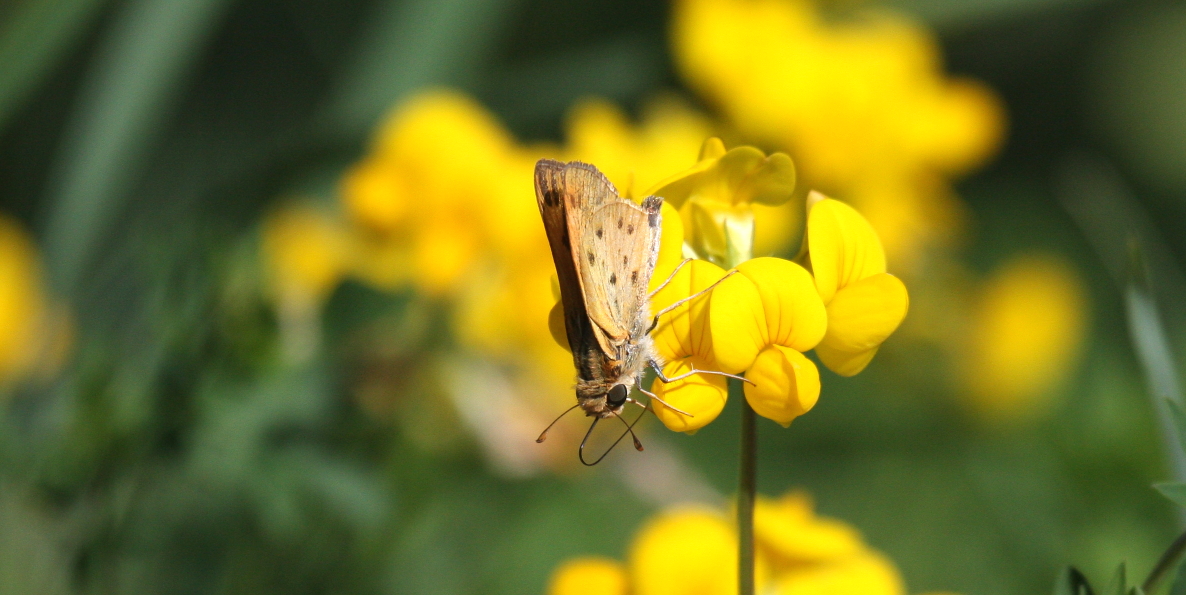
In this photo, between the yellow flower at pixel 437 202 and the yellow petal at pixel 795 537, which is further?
the yellow flower at pixel 437 202

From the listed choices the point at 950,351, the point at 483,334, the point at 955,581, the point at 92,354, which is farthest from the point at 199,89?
the point at 955,581

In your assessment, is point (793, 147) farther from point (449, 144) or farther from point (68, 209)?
point (68, 209)

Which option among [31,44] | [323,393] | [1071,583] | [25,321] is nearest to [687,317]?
[1071,583]

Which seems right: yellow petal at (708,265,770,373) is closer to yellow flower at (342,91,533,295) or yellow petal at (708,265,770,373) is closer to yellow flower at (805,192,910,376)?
yellow flower at (805,192,910,376)

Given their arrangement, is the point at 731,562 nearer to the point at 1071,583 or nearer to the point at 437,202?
the point at 1071,583

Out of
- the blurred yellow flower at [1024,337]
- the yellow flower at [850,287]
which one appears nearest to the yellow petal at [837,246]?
the yellow flower at [850,287]

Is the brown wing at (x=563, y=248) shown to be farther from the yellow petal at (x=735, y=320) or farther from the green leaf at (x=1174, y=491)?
the green leaf at (x=1174, y=491)
